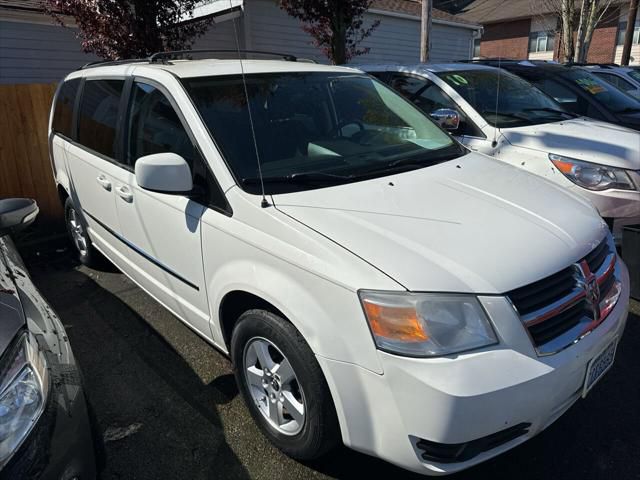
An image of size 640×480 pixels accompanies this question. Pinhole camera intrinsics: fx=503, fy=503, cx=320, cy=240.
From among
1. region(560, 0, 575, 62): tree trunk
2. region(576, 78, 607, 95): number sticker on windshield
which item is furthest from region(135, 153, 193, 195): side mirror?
region(560, 0, 575, 62): tree trunk

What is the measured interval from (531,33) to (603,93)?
28.3 meters

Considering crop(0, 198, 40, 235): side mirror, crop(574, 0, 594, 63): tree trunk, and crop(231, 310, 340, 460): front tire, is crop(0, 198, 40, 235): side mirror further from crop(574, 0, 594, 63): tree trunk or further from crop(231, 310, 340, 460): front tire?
crop(574, 0, 594, 63): tree trunk

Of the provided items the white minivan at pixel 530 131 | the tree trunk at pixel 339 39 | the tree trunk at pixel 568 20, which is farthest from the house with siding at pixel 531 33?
the white minivan at pixel 530 131

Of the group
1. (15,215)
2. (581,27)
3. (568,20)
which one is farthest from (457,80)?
(568,20)

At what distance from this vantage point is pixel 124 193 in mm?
3205

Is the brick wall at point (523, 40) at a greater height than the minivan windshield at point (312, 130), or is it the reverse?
the brick wall at point (523, 40)

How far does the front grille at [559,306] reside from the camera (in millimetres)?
1895

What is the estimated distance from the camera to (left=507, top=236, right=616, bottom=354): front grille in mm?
1895

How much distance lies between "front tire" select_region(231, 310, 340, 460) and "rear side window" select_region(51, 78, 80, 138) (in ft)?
9.87

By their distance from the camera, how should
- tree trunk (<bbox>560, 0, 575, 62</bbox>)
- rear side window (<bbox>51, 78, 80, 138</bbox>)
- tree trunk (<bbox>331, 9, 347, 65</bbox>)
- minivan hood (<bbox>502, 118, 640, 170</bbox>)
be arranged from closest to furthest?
minivan hood (<bbox>502, 118, 640, 170</bbox>)
rear side window (<bbox>51, 78, 80, 138</bbox>)
tree trunk (<bbox>331, 9, 347, 65</bbox>)
tree trunk (<bbox>560, 0, 575, 62</bbox>)

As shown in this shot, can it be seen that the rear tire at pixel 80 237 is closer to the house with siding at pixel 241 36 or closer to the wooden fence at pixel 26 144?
the wooden fence at pixel 26 144

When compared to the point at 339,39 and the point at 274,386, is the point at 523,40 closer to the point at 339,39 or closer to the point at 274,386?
the point at 339,39

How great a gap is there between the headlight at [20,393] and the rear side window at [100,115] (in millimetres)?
2017

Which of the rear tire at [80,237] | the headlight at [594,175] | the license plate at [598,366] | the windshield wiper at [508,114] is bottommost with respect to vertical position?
the rear tire at [80,237]
